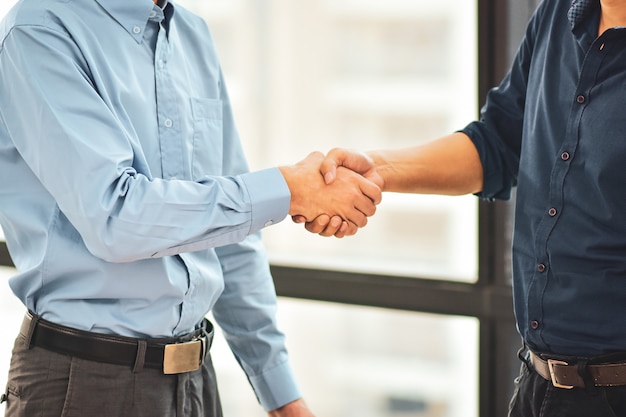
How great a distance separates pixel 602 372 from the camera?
135cm

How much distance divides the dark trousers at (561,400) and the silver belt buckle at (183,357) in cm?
63

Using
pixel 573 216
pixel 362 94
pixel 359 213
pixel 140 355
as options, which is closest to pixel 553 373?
pixel 573 216

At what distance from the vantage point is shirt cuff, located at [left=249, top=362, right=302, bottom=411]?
67.4 inches

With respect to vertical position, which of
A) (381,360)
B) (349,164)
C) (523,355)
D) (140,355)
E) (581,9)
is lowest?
(381,360)

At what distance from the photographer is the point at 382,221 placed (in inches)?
91.5

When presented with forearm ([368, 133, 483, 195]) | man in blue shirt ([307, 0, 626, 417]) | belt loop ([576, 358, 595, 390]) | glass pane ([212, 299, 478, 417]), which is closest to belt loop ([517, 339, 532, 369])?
man in blue shirt ([307, 0, 626, 417])

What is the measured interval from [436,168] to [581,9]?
479 mm

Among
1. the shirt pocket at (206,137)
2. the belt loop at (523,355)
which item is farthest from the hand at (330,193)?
the belt loop at (523,355)

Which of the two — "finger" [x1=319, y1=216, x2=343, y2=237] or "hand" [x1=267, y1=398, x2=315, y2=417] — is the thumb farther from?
"hand" [x1=267, y1=398, x2=315, y2=417]

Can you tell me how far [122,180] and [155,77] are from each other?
26cm

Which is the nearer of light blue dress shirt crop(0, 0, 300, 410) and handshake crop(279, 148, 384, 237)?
light blue dress shirt crop(0, 0, 300, 410)

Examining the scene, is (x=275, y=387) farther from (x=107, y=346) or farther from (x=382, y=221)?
(x=382, y=221)

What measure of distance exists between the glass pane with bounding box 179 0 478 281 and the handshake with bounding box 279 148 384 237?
50 centimetres

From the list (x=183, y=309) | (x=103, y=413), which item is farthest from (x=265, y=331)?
(x=103, y=413)
